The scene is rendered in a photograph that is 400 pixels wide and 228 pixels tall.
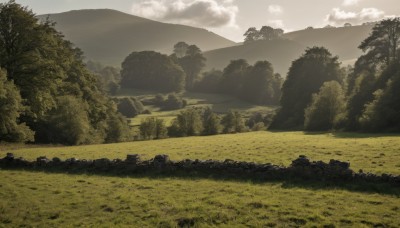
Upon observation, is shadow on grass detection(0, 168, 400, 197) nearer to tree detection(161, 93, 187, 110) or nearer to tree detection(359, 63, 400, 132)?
tree detection(359, 63, 400, 132)

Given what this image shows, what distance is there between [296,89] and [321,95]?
1667 cm

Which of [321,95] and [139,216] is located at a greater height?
[321,95]

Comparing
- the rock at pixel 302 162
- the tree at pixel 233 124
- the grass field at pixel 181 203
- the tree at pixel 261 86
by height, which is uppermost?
the tree at pixel 261 86

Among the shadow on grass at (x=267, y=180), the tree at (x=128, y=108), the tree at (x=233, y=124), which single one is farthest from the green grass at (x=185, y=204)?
the tree at (x=128, y=108)

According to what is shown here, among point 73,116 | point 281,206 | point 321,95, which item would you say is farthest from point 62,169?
point 321,95

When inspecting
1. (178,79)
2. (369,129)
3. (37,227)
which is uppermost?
(178,79)

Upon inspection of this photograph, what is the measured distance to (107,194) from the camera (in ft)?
61.0

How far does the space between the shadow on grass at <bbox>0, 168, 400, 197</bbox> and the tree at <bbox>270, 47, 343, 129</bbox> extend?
64.1 m

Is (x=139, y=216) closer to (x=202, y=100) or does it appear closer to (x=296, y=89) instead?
(x=296, y=89)

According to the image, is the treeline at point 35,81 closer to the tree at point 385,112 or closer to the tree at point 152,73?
the tree at point 385,112

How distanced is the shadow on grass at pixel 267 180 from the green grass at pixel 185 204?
71 cm

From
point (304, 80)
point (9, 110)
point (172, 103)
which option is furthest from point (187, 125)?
point (172, 103)

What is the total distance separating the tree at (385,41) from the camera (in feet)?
266

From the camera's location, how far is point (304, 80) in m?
89.0
